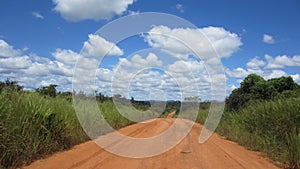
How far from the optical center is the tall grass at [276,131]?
8.26 meters

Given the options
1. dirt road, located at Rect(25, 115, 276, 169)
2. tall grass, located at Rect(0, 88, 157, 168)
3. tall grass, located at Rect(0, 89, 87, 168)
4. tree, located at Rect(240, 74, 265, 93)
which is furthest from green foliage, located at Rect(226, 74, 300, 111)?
tall grass, located at Rect(0, 89, 87, 168)

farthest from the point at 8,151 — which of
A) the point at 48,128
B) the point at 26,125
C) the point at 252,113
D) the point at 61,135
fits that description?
the point at 252,113

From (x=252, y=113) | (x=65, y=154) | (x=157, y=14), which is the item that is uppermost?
(x=157, y=14)

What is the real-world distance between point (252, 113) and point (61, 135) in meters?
8.41

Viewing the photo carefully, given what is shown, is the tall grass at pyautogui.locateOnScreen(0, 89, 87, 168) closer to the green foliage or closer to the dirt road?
the dirt road

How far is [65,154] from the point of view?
8.84m

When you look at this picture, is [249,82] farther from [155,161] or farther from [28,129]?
[28,129]

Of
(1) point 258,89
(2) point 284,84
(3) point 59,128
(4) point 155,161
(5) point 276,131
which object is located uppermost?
(2) point 284,84

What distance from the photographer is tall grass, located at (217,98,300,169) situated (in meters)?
8.26

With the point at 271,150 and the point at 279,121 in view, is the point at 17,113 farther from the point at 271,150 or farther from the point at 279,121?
the point at 279,121

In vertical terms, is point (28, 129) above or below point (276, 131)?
below

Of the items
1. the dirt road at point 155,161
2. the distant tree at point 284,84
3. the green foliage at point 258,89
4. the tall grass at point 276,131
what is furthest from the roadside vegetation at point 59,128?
the distant tree at point 284,84

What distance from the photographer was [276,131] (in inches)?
426

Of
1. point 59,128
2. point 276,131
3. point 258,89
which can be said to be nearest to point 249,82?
point 258,89
